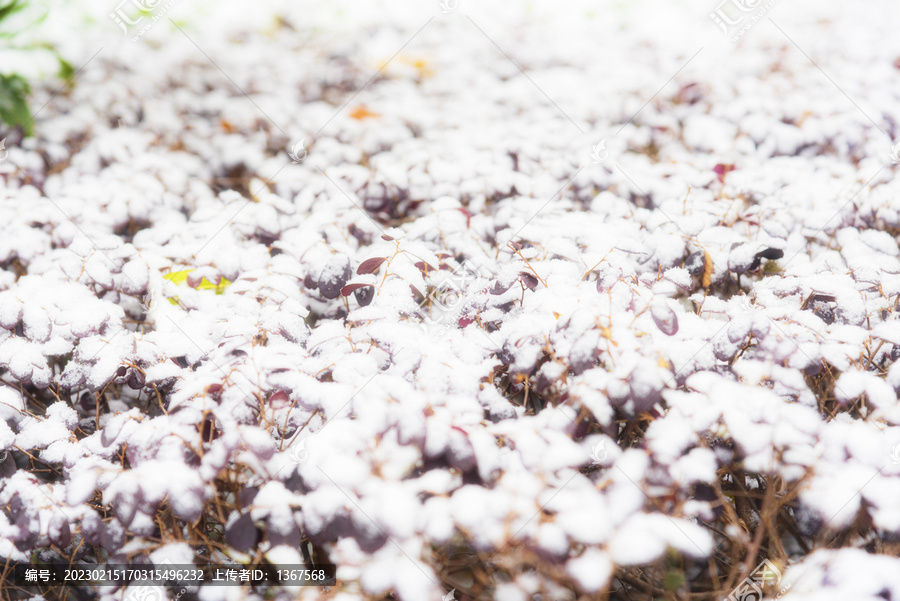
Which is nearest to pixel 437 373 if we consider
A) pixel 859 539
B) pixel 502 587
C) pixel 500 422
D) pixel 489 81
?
pixel 500 422

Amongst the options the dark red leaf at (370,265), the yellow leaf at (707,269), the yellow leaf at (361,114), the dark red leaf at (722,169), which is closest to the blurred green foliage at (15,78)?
the yellow leaf at (361,114)

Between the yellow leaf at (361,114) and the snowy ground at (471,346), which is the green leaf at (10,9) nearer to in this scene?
the snowy ground at (471,346)

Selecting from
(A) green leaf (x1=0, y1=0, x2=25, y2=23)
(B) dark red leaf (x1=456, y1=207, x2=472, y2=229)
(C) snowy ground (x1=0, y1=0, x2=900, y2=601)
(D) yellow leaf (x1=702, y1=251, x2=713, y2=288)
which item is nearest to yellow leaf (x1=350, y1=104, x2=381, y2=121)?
(C) snowy ground (x1=0, y1=0, x2=900, y2=601)

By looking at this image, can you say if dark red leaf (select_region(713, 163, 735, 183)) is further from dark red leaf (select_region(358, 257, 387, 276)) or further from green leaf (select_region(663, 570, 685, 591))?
green leaf (select_region(663, 570, 685, 591))

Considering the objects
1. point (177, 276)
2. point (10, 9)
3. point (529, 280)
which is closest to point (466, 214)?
point (529, 280)

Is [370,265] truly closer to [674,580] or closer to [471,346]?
[471,346]

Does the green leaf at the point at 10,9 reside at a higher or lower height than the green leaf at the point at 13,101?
higher
